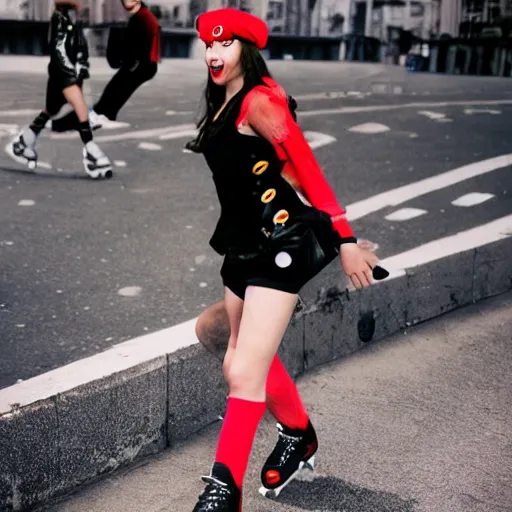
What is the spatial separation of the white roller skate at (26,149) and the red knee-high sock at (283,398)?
5.35m

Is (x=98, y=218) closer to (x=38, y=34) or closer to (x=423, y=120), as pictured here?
(x=423, y=120)

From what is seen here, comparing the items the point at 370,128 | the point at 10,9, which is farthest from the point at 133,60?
the point at 10,9

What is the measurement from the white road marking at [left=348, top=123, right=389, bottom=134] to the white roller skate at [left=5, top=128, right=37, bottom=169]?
3.80 meters

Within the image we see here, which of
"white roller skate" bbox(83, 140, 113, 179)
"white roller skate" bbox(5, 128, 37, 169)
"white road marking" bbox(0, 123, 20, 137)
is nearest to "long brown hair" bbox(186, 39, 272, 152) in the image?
"white roller skate" bbox(83, 140, 113, 179)

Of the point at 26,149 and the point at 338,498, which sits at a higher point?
the point at 26,149

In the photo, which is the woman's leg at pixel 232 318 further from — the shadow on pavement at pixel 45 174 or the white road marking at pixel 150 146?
the white road marking at pixel 150 146

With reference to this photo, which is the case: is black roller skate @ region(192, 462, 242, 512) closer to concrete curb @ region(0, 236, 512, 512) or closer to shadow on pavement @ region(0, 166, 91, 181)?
concrete curb @ region(0, 236, 512, 512)

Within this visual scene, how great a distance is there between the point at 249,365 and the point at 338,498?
0.65 metres

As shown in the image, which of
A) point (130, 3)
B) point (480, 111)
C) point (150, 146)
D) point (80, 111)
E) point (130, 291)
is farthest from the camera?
point (480, 111)

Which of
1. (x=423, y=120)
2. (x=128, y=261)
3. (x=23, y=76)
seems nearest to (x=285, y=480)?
(x=128, y=261)

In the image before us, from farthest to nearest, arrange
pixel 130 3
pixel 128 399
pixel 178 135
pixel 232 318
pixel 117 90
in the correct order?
pixel 178 135
pixel 117 90
pixel 130 3
pixel 128 399
pixel 232 318

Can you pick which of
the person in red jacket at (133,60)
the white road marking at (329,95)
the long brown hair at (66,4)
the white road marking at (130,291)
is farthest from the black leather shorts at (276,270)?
the white road marking at (329,95)

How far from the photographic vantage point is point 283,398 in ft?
11.1

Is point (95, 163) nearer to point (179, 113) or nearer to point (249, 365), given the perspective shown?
point (179, 113)
